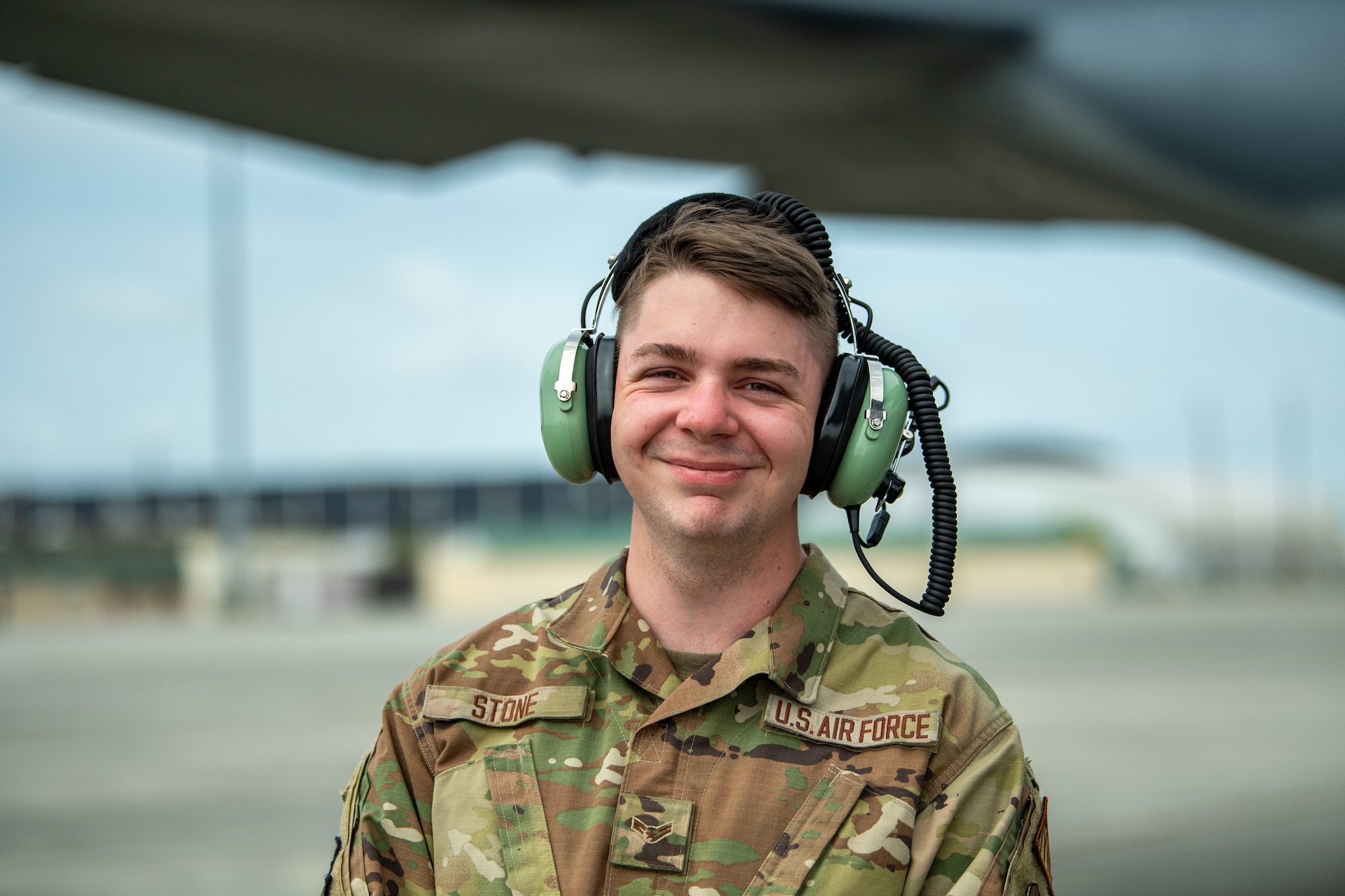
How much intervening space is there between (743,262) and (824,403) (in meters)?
0.31

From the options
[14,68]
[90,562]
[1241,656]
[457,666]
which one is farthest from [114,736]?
[90,562]

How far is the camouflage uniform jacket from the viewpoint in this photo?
1913 millimetres

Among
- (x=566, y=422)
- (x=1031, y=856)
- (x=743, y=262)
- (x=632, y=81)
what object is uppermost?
(x=632, y=81)

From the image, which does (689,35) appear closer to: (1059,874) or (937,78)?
(937,78)

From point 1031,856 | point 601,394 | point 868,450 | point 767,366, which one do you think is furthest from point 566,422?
point 1031,856

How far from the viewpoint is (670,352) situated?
199 cm

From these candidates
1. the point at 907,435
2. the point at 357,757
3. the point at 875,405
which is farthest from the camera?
the point at 357,757

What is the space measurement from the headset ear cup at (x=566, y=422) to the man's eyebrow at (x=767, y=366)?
1.17 ft

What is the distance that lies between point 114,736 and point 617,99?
787cm

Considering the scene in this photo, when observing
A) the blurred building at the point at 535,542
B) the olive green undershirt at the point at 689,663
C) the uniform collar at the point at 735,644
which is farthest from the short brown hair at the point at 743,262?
the blurred building at the point at 535,542

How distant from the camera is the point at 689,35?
13.0ft

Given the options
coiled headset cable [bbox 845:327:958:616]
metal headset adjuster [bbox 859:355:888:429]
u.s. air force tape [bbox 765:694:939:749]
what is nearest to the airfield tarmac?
coiled headset cable [bbox 845:327:958:616]

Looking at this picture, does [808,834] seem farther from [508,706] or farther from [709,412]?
[709,412]

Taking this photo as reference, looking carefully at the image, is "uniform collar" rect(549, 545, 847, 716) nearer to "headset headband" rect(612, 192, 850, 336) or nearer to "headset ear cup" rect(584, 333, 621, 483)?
"headset ear cup" rect(584, 333, 621, 483)
